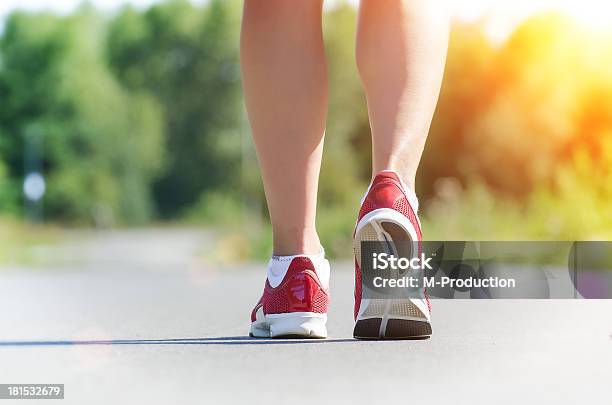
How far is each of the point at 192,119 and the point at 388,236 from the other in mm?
38033

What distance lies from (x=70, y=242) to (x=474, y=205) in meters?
22.1

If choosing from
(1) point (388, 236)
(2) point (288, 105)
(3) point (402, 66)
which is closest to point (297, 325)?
(1) point (388, 236)

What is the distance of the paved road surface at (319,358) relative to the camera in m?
1.68

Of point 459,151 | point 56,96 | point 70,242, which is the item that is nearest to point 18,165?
point 56,96

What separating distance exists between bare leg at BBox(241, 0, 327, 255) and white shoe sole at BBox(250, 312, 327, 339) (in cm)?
14

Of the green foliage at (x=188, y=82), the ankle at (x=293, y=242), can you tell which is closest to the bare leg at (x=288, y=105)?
the ankle at (x=293, y=242)

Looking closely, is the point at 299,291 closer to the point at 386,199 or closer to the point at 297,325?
the point at 297,325

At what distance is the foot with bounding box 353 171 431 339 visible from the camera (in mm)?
2068

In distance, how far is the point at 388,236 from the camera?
207 cm

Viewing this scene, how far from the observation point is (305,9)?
2.32m

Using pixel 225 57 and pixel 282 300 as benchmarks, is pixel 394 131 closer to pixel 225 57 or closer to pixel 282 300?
pixel 282 300

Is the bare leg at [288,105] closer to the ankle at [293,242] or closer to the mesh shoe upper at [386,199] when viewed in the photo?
the ankle at [293,242]

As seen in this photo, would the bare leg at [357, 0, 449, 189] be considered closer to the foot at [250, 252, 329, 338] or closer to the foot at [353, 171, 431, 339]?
the foot at [353, 171, 431, 339]

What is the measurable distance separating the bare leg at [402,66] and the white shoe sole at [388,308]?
0.16 metres
